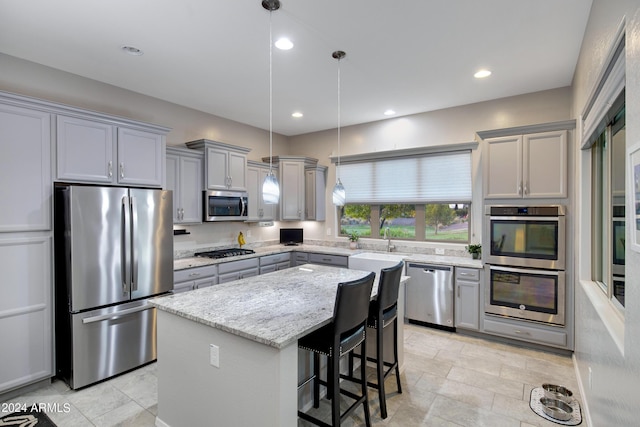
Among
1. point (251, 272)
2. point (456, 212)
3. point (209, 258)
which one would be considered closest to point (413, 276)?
point (456, 212)

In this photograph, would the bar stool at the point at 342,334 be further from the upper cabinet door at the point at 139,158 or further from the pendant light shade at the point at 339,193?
the upper cabinet door at the point at 139,158

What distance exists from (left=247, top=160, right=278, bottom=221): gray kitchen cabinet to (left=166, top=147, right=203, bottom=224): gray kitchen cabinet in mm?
893

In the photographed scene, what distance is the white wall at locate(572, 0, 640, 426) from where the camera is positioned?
4.04 ft

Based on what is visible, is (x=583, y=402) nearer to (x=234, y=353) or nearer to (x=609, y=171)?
(x=609, y=171)

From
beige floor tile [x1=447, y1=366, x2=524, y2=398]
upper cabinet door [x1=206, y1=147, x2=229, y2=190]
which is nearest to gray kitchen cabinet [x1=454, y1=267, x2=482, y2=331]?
beige floor tile [x1=447, y1=366, x2=524, y2=398]

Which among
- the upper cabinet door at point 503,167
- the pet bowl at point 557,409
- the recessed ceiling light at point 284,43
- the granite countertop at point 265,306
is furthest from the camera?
the upper cabinet door at point 503,167

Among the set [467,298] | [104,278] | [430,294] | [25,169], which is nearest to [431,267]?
[430,294]

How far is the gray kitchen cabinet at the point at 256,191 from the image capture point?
5086mm

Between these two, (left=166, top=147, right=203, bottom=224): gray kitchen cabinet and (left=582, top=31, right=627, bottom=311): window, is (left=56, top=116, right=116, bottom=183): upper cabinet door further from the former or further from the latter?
(left=582, top=31, right=627, bottom=311): window

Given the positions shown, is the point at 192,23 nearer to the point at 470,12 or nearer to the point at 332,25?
the point at 332,25

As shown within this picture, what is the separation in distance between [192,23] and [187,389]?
2577 millimetres

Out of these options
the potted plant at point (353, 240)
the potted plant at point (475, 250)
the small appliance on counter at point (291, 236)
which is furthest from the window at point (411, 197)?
the small appliance on counter at point (291, 236)

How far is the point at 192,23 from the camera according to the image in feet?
7.98

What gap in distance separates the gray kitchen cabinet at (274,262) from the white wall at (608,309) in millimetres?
3669
